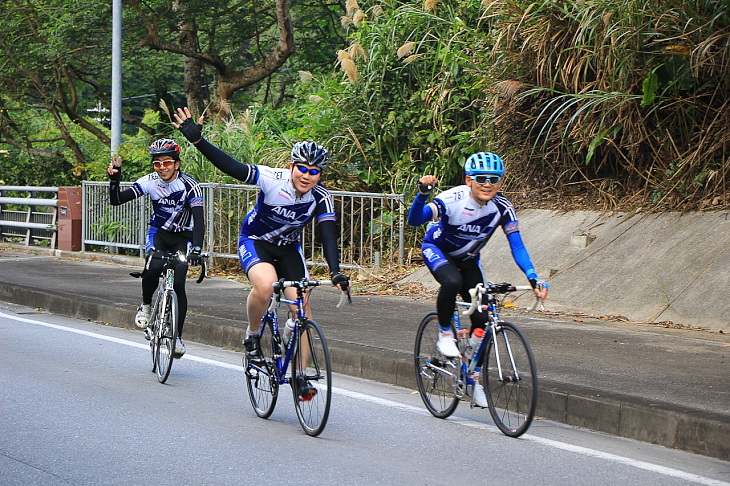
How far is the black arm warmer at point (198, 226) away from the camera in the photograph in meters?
8.33

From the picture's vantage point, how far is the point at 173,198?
8680 mm

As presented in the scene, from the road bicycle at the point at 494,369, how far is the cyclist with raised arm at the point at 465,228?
85mm

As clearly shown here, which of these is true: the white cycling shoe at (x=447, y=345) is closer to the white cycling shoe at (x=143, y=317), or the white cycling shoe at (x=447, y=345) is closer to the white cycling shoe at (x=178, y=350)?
the white cycling shoe at (x=178, y=350)

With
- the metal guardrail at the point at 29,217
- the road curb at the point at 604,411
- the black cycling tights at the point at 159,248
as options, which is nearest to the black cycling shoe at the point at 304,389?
the road curb at the point at 604,411

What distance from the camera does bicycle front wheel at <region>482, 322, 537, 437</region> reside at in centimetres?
580

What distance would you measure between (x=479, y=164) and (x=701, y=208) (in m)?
5.49

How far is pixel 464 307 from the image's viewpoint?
6.43m

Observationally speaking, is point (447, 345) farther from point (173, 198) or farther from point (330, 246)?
point (173, 198)

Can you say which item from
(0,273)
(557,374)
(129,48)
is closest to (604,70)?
(557,374)

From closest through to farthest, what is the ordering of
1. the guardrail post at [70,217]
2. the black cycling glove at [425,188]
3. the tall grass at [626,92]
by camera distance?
the black cycling glove at [425,188]
the tall grass at [626,92]
the guardrail post at [70,217]

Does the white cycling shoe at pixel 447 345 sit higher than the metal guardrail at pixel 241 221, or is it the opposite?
the metal guardrail at pixel 241 221

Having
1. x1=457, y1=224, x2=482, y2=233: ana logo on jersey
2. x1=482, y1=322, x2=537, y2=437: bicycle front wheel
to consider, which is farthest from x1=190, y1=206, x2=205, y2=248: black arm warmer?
x1=482, y1=322, x2=537, y2=437: bicycle front wheel

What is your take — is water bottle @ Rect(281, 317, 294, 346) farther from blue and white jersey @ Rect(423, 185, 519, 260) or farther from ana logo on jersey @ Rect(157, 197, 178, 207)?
ana logo on jersey @ Rect(157, 197, 178, 207)

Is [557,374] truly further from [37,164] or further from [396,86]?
[37,164]
